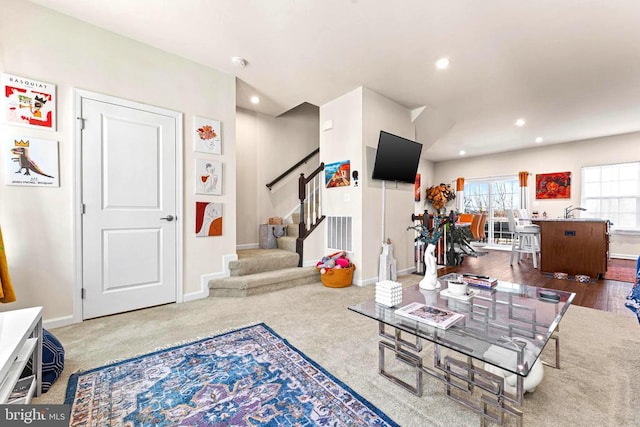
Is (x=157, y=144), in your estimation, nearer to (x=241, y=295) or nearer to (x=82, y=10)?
(x=82, y=10)

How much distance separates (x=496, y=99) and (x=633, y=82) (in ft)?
4.90

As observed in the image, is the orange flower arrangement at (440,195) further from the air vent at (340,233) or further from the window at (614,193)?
the air vent at (340,233)

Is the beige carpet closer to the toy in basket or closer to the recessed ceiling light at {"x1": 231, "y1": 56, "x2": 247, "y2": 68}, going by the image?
the toy in basket

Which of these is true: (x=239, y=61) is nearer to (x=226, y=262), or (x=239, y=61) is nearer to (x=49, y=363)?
(x=226, y=262)

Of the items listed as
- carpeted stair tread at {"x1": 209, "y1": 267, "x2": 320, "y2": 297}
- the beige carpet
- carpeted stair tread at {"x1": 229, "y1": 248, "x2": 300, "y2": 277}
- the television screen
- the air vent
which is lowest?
the beige carpet

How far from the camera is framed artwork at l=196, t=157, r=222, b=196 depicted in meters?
3.12

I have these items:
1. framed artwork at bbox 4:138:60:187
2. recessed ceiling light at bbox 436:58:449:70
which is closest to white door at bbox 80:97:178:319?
framed artwork at bbox 4:138:60:187

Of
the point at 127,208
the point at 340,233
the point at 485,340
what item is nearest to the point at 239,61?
the point at 127,208

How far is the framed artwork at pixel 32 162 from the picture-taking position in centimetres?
218

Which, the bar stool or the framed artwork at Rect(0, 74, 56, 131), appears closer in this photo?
the framed artwork at Rect(0, 74, 56, 131)

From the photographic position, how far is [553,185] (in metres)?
6.55

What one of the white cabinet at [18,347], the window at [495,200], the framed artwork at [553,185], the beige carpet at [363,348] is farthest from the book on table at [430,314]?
the window at [495,200]

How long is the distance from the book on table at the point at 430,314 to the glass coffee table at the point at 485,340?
2 cm

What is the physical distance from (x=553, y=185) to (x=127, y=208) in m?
A: 8.46
